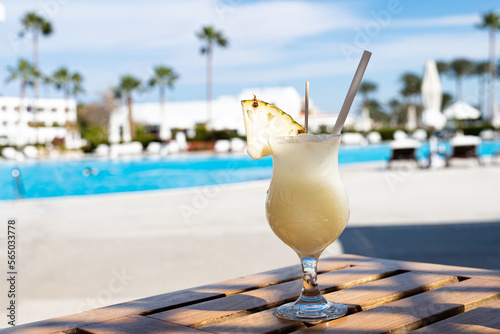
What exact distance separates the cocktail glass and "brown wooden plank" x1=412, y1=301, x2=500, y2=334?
17 centimetres

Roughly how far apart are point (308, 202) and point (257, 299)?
0.78 feet

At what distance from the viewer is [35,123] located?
1574 inches

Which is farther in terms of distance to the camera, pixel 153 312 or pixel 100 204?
pixel 100 204

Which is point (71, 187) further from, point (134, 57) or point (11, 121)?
point (11, 121)

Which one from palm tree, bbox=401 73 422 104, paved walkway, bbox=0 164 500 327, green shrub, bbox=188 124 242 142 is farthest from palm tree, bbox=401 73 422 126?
paved walkway, bbox=0 164 500 327

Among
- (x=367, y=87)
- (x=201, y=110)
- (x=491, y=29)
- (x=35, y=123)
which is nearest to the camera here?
(x=35, y=123)

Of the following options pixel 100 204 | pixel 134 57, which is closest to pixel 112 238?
pixel 100 204

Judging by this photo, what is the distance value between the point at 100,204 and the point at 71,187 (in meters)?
8.48

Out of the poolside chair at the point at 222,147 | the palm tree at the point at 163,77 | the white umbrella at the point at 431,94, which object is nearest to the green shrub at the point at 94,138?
the poolside chair at the point at 222,147

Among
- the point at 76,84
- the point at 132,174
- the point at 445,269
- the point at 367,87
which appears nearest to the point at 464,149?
the point at 132,174

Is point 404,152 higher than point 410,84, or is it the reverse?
point 410,84

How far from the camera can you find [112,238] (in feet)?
16.7

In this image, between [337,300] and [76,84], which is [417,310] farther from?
[76,84]

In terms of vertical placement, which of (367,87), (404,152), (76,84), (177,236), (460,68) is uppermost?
(460,68)
